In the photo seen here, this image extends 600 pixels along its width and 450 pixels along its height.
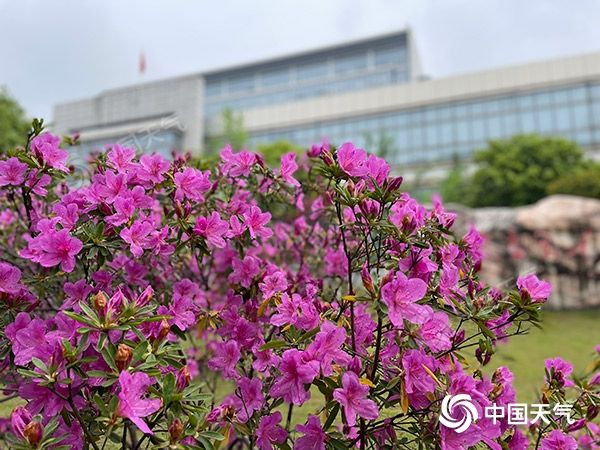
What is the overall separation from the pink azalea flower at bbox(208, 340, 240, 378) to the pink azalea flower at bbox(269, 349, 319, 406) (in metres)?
0.28

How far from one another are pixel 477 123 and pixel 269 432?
29.6m

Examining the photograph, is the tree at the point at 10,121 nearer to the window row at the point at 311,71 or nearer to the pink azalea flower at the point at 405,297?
the pink azalea flower at the point at 405,297

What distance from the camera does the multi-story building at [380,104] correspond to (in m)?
28.1

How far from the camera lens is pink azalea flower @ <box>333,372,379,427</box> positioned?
1.22 meters

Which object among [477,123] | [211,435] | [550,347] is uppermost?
[477,123]

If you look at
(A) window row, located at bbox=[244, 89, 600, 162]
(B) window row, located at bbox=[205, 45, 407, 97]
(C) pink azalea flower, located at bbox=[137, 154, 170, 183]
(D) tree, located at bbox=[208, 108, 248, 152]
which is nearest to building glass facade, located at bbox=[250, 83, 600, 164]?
(A) window row, located at bbox=[244, 89, 600, 162]

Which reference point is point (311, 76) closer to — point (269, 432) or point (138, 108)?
point (138, 108)

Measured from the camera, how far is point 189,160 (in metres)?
2.18

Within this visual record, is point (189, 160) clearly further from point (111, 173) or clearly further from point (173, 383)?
point (173, 383)

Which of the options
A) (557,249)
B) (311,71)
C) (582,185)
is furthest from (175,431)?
(311,71)

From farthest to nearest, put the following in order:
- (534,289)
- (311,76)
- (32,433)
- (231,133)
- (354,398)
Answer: (311,76), (231,133), (534,289), (354,398), (32,433)

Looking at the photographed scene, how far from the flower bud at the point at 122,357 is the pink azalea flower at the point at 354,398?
42cm

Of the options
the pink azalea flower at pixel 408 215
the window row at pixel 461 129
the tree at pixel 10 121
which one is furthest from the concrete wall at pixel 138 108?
the pink azalea flower at pixel 408 215

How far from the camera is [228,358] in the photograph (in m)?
1.55
